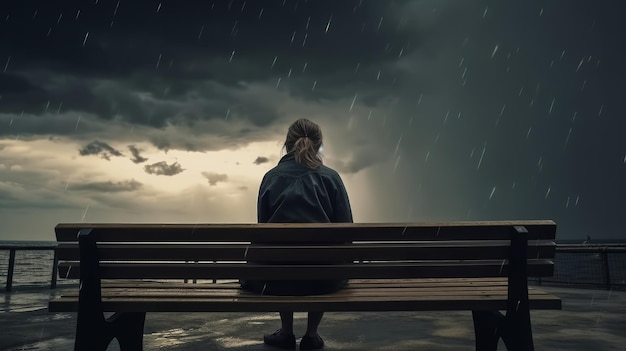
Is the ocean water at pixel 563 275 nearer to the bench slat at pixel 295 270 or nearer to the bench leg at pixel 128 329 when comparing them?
the bench slat at pixel 295 270

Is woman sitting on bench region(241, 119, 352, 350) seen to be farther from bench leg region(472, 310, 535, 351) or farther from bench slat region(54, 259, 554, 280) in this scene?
bench leg region(472, 310, 535, 351)

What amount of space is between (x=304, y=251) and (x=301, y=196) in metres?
0.76

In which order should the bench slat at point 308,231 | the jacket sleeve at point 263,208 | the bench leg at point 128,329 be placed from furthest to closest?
the jacket sleeve at point 263,208, the bench leg at point 128,329, the bench slat at point 308,231

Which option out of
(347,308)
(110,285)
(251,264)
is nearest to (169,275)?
(251,264)

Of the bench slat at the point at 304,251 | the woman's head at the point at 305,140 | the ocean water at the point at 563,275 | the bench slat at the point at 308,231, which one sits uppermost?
the woman's head at the point at 305,140

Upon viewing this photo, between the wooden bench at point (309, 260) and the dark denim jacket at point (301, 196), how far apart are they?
1.91 feet

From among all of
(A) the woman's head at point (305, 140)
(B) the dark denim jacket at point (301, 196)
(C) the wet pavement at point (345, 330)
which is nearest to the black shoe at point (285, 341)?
(C) the wet pavement at point (345, 330)

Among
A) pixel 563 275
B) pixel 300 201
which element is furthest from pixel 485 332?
pixel 563 275

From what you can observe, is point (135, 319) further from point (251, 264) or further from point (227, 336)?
point (227, 336)

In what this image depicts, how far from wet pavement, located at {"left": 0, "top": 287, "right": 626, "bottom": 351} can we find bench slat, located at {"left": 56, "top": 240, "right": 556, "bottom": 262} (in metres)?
2.08

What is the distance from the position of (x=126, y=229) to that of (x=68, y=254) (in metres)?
0.42

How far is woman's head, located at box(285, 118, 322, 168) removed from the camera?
3684mm

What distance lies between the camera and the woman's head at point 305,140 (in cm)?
368

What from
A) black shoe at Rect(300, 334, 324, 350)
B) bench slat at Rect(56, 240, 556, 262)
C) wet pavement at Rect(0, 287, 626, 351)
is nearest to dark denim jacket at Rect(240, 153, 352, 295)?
bench slat at Rect(56, 240, 556, 262)
